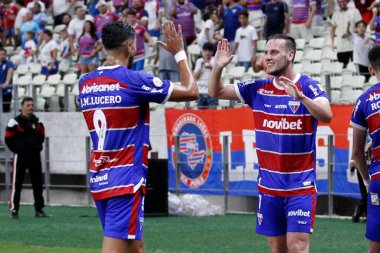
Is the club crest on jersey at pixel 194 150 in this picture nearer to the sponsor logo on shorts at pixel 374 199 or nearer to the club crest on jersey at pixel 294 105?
the club crest on jersey at pixel 294 105

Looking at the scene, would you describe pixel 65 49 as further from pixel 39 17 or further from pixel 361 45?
pixel 361 45

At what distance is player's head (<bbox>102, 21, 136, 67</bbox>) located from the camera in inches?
310

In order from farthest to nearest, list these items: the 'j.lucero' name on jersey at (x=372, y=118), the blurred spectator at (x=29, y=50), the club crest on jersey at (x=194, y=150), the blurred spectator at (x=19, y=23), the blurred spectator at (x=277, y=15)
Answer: the blurred spectator at (x=19, y=23) → the blurred spectator at (x=29, y=50) → the blurred spectator at (x=277, y=15) → the club crest on jersey at (x=194, y=150) → the 'j.lucero' name on jersey at (x=372, y=118)

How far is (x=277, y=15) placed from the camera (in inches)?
895

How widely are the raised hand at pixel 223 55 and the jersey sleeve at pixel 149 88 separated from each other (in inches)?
38.2

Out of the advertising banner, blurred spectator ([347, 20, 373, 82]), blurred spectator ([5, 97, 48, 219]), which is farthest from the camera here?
blurred spectator ([347, 20, 373, 82])

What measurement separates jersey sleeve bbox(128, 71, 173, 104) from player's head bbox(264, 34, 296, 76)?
118 centimetres

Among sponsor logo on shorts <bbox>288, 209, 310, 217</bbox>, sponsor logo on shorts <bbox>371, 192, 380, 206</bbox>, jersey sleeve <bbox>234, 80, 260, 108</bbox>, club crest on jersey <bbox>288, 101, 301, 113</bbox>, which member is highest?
jersey sleeve <bbox>234, 80, 260, 108</bbox>

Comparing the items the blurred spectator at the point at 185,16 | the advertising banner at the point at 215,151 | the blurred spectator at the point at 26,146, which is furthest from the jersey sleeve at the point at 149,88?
the blurred spectator at the point at 185,16

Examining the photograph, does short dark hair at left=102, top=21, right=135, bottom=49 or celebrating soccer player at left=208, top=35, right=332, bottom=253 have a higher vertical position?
short dark hair at left=102, top=21, right=135, bottom=49

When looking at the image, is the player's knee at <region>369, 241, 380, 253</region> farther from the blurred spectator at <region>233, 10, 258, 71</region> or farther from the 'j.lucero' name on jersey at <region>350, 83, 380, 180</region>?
the blurred spectator at <region>233, 10, 258, 71</region>

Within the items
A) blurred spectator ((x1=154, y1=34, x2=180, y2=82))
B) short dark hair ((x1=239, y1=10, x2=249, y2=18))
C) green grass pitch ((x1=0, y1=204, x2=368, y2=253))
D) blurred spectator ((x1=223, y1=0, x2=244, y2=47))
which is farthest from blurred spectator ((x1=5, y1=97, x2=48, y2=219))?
blurred spectator ((x1=223, y1=0, x2=244, y2=47))

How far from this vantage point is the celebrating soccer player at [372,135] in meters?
8.44

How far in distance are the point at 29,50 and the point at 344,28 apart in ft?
35.3
